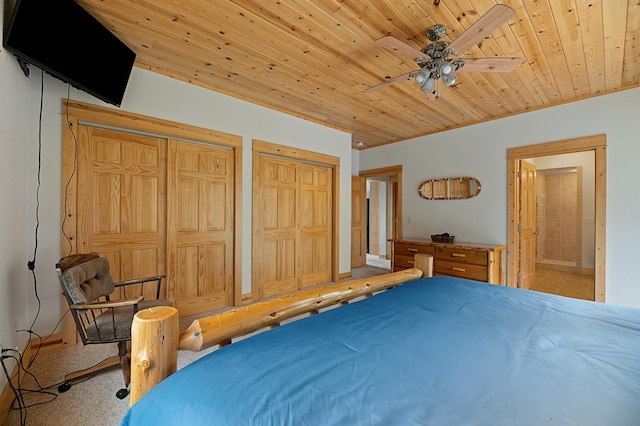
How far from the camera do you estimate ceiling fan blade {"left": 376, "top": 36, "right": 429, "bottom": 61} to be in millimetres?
1911

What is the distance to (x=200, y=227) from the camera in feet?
10.4

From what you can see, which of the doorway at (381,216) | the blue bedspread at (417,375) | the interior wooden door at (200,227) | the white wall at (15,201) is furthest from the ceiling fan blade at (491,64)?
the doorway at (381,216)

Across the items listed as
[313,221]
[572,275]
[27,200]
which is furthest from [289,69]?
[572,275]

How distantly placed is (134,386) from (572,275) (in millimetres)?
6996

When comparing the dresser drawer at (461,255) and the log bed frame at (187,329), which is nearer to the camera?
the log bed frame at (187,329)

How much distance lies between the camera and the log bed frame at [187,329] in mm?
A: 915

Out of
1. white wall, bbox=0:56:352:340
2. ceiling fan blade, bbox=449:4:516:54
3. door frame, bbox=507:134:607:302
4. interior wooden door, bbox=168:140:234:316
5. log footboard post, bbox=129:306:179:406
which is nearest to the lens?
log footboard post, bbox=129:306:179:406

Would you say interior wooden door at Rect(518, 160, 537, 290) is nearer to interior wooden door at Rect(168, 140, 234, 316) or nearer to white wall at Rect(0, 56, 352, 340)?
white wall at Rect(0, 56, 352, 340)

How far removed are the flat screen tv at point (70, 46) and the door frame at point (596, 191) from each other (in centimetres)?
473

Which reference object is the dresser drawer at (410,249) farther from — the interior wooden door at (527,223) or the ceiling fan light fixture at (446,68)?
the ceiling fan light fixture at (446,68)

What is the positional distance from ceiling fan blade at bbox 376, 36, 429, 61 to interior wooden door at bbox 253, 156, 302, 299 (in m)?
2.21

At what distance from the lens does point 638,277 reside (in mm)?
2984

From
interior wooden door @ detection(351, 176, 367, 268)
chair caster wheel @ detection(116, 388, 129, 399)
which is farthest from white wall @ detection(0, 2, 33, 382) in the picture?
interior wooden door @ detection(351, 176, 367, 268)

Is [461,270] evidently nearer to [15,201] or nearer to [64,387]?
[64,387]
